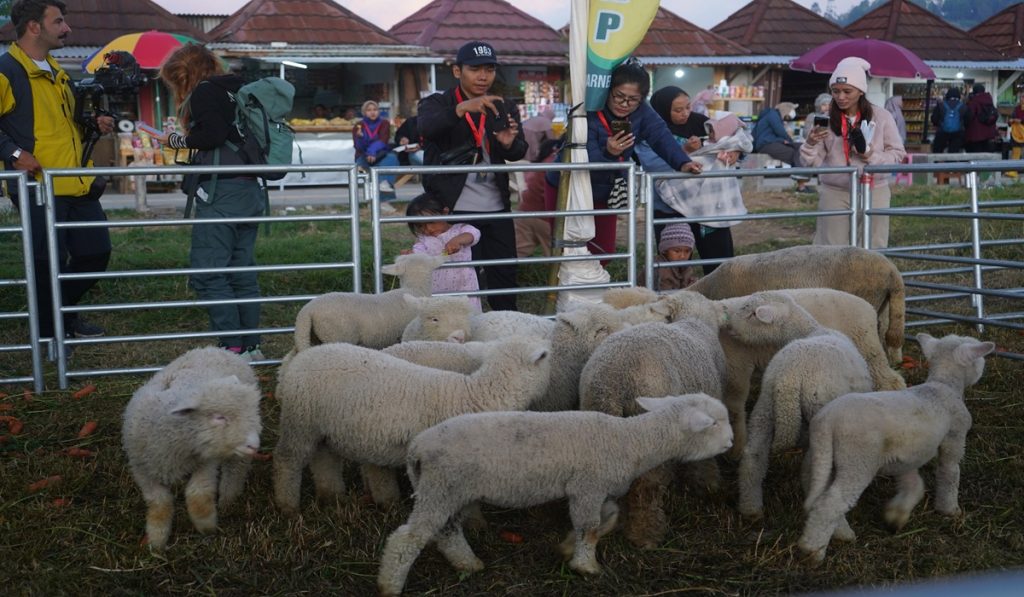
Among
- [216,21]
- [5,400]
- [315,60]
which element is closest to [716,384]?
[5,400]

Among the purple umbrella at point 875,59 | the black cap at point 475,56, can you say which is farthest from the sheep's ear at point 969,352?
the purple umbrella at point 875,59

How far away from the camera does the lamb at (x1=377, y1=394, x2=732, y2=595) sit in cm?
307

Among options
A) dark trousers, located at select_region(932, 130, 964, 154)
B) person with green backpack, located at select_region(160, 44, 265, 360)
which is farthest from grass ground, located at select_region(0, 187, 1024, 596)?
dark trousers, located at select_region(932, 130, 964, 154)

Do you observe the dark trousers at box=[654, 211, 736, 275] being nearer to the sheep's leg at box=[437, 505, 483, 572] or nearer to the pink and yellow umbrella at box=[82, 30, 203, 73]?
the sheep's leg at box=[437, 505, 483, 572]

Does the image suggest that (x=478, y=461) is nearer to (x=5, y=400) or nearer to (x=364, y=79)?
(x=5, y=400)

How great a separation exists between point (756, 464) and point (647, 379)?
53 centimetres

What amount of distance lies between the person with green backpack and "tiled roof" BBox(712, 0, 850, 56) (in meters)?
18.7

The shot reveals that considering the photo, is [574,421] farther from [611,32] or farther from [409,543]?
[611,32]

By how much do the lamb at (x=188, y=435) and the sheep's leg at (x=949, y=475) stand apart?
248 cm

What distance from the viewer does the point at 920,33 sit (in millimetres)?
24094

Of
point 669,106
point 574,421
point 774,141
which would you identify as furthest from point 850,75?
point 774,141

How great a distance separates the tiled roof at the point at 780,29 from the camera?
22812 mm

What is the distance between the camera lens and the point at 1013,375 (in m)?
5.52

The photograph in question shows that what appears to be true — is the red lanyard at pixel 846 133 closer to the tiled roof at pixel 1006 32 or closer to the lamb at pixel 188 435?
the lamb at pixel 188 435
